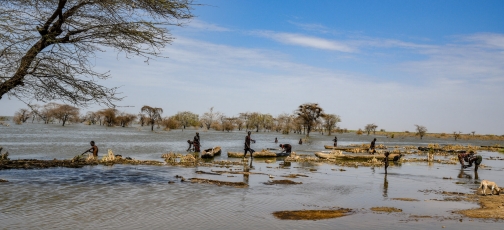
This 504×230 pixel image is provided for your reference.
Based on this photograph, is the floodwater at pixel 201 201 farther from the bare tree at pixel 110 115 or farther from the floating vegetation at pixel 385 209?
the bare tree at pixel 110 115

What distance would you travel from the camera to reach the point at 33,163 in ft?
56.7

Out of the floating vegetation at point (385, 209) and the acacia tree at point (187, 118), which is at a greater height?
the acacia tree at point (187, 118)

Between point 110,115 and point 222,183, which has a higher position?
point 110,115

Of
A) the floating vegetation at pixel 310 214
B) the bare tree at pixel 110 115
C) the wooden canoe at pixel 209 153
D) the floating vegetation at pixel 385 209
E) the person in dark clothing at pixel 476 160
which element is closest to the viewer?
the floating vegetation at pixel 310 214

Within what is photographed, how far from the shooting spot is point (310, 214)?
9648mm

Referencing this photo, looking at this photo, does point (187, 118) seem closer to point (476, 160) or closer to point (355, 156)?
point (355, 156)

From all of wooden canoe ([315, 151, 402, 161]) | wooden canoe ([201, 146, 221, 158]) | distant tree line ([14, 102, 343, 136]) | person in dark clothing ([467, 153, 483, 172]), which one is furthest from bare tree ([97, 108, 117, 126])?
person in dark clothing ([467, 153, 483, 172])

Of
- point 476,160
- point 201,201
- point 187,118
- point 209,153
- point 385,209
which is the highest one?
point 187,118

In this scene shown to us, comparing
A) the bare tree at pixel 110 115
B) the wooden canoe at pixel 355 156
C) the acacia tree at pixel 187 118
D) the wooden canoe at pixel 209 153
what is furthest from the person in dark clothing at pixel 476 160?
the acacia tree at pixel 187 118

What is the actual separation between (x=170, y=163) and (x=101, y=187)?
25.6ft

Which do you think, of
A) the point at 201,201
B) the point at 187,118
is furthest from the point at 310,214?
the point at 187,118

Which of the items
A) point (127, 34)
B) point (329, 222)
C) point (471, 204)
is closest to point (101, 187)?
point (127, 34)

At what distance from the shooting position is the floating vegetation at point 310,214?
930 cm

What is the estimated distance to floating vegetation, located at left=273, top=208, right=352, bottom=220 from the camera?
30.5 ft
